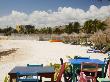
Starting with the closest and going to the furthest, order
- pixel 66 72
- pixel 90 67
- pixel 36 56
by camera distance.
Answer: pixel 90 67
pixel 66 72
pixel 36 56

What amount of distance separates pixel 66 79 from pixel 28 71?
8.71 feet

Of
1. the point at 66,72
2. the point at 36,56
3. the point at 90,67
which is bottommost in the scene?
the point at 36,56

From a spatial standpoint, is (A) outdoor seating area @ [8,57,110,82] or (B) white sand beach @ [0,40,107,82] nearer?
(A) outdoor seating area @ [8,57,110,82]

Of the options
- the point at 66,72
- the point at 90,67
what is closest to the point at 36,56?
the point at 66,72

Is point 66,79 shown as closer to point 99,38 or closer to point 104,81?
point 104,81

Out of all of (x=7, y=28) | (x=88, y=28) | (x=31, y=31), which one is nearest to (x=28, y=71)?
(x=88, y=28)

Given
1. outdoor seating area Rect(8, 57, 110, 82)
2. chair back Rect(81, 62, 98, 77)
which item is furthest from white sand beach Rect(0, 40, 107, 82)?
chair back Rect(81, 62, 98, 77)

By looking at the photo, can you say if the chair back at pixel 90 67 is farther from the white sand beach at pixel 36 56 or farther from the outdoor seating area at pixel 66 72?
the white sand beach at pixel 36 56

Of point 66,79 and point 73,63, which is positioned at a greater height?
point 73,63

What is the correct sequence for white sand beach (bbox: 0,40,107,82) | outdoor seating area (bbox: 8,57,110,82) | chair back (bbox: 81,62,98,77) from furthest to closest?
1. white sand beach (bbox: 0,40,107,82)
2. chair back (bbox: 81,62,98,77)
3. outdoor seating area (bbox: 8,57,110,82)

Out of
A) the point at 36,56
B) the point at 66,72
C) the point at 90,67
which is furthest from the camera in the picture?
the point at 36,56

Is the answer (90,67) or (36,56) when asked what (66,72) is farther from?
(36,56)

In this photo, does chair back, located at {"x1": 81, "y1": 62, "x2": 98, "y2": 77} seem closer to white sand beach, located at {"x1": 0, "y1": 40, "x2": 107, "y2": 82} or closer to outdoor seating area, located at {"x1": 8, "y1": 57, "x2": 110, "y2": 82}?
outdoor seating area, located at {"x1": 8, "y1": 57, "x2": 110, "y2": 82}

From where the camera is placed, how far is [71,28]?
120188 millimetres
